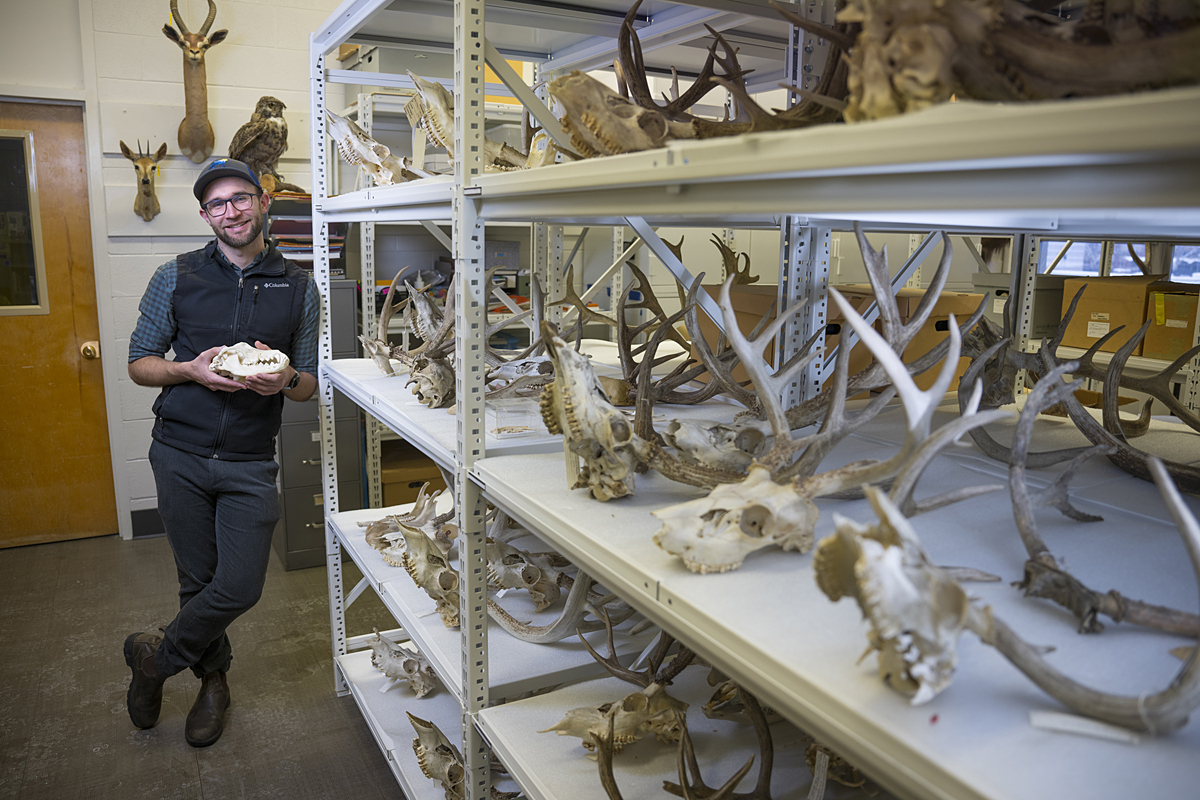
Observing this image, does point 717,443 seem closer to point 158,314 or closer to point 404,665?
point 404,665

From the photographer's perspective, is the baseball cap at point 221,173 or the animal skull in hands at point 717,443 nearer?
the animal skull in hands at point 717,443

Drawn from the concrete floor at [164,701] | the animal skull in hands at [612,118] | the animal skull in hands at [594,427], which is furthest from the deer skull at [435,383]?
the concrete floor at [164,701]

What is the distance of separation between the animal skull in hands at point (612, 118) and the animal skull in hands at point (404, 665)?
206cm

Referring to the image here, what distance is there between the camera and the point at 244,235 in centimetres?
291

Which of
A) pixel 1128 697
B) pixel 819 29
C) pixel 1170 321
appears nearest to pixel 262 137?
pixel 819 29

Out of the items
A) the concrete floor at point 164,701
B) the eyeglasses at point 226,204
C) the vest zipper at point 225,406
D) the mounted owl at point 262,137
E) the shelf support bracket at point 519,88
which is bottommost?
the concrete floor at point 164,701

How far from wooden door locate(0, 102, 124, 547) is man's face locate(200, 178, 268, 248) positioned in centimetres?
242

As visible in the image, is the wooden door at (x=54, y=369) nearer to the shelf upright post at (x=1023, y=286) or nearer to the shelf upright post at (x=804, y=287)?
the shelf upright post at (x=804, y=287)

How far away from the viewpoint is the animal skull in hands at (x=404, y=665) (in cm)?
284

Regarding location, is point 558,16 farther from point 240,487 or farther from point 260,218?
point 240,487

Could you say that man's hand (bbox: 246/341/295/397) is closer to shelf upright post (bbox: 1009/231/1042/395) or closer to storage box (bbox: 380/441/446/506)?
storage box (bbox: 380/441/446/506)

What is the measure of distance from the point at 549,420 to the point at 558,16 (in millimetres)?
1535

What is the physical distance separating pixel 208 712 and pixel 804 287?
2.62m

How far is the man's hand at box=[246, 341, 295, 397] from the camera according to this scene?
8.97 feet
